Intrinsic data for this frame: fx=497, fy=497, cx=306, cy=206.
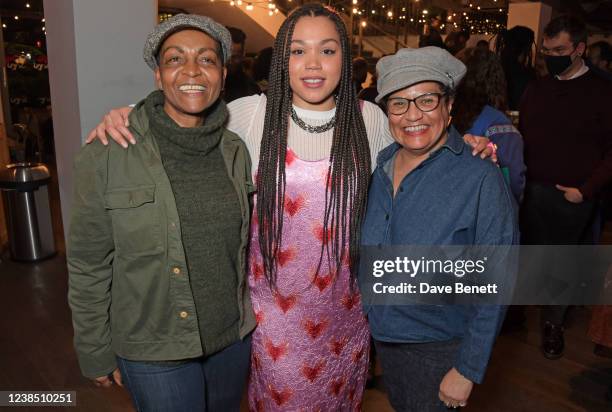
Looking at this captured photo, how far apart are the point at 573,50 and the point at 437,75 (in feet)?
6.36

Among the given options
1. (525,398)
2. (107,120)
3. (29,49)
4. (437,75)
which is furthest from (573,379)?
(29,49)

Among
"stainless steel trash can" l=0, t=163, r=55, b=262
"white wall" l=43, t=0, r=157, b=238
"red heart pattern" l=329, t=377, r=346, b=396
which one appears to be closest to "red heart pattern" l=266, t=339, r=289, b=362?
"red heart pattern" l=329, t=377, r=346, b=396

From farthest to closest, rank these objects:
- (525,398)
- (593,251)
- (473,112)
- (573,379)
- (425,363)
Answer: (593,251)
(573,379)
(525,398)
(473,112)
(425,363)

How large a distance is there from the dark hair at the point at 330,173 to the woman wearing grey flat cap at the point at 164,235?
0.56ft

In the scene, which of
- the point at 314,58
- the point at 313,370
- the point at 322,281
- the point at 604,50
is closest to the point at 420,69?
the point at 314,58

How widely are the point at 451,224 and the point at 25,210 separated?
14.2 ft

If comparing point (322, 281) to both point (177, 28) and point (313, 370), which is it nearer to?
point (313, 370)

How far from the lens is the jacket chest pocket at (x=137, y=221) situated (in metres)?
1.41

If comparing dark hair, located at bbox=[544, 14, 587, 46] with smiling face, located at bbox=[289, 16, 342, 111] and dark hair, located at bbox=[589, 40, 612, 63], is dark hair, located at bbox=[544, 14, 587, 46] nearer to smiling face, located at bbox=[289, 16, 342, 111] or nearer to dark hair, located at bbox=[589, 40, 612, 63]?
smiling face, located at bbox=[289, 16, 342, 111]

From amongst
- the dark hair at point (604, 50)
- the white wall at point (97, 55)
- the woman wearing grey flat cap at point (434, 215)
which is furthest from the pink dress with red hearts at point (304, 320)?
the dark hair at point (604, 50)

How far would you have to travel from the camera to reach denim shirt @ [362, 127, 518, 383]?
1.44m

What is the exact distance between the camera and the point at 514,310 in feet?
11.9

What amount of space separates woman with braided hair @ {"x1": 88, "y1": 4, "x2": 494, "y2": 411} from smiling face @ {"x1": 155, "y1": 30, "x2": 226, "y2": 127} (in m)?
0.29

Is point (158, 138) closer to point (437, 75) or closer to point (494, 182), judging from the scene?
point (437, 75)
